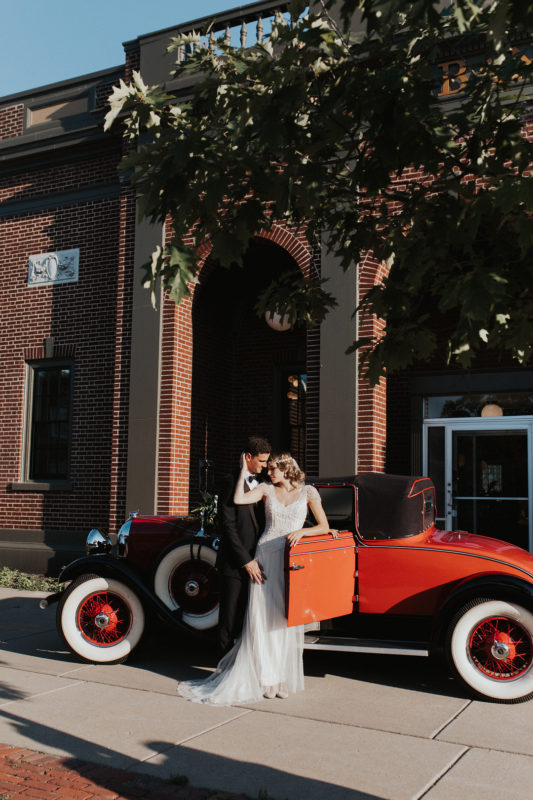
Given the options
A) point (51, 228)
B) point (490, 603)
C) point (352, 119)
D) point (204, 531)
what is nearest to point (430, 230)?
point (352, 119)

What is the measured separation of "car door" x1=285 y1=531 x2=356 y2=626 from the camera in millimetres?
5379

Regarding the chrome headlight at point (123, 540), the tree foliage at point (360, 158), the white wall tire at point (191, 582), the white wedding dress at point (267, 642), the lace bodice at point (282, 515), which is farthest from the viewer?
the chrome headlight at point (123, 540)

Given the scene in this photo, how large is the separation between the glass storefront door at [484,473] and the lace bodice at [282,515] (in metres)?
5.24

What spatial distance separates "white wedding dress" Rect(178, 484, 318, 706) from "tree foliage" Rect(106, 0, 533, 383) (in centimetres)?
218

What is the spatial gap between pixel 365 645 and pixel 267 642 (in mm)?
762

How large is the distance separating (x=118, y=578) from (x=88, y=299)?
7048mm

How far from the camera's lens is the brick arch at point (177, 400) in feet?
36.7

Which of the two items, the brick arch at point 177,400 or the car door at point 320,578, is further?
the brick arch at point 177,400

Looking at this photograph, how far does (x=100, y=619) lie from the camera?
21.3 feet

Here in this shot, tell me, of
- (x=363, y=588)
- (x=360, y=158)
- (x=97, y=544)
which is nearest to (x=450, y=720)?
(x=363, y=588)

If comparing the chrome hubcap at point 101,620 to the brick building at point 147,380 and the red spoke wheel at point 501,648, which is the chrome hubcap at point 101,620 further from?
the brick building at point 147,380

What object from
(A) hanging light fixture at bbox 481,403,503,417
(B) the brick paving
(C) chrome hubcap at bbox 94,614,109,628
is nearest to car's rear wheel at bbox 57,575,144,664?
(C) chrome hubcap at bbox 94,614,109,628

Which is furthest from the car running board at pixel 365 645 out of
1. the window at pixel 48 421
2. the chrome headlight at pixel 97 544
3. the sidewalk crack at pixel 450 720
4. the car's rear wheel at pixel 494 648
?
the window at pixel 48 421

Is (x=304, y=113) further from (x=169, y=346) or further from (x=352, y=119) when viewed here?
(x=169, y=346)
